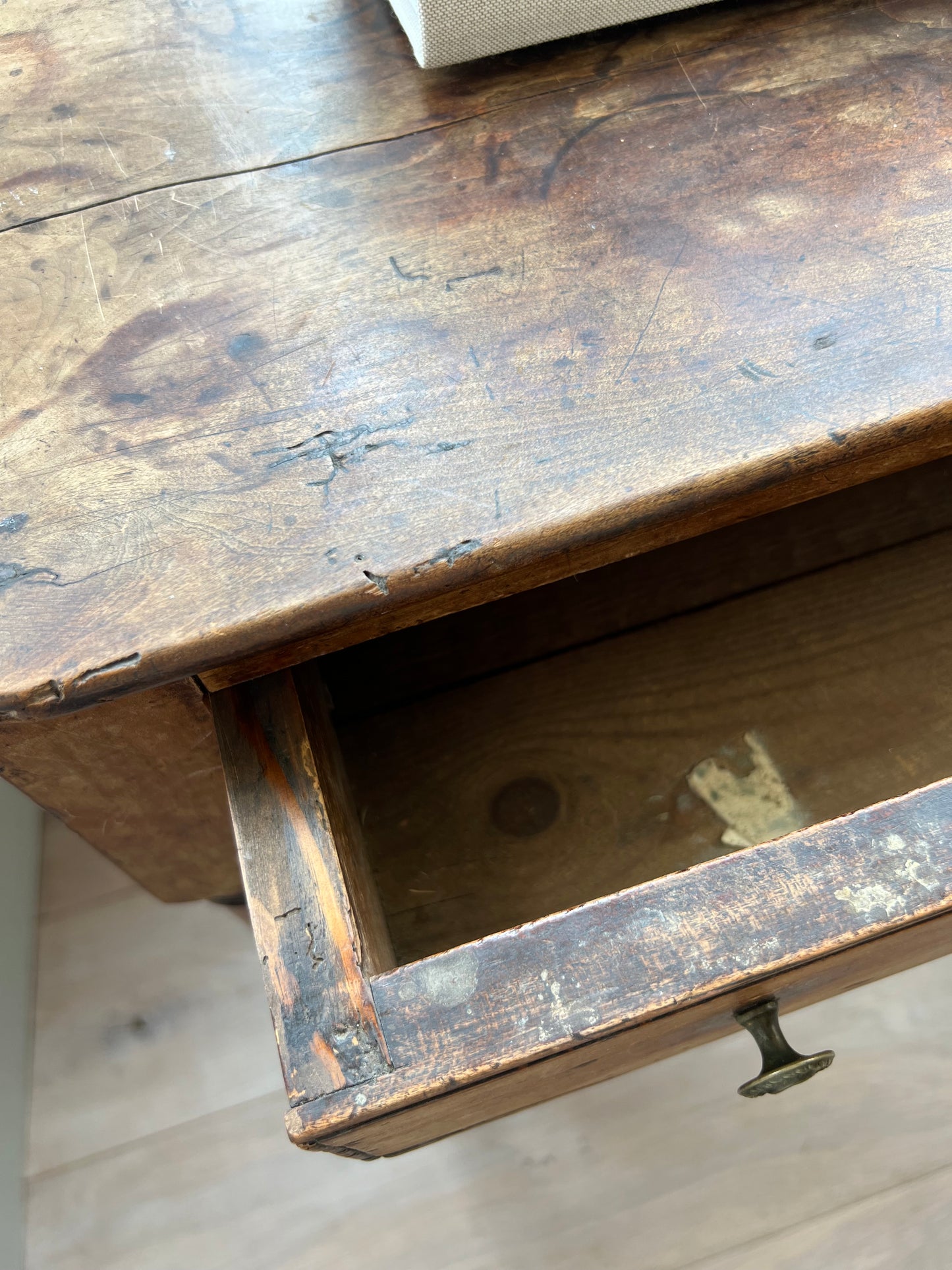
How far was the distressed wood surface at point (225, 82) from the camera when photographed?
537 millimetres

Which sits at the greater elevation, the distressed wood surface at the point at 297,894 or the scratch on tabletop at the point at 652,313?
the scratch on tabletop at the point at 652,313

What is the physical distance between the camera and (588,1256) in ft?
2.34

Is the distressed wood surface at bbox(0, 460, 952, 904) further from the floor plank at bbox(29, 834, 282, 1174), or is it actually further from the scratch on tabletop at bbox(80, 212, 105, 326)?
the scratch on tabletop at bbox(80, 212, 105, 326)

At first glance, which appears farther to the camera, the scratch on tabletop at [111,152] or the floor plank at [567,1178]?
the floor plank at [567,1178]

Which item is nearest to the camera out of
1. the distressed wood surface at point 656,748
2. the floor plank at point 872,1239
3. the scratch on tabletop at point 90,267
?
the scratch on tabletop at point 90,267

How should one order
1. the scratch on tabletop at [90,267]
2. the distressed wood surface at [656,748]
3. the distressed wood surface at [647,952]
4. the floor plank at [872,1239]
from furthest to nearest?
the floor plank at [872,1239]
the distressed wood surface at [656,748]
the scratch on tabletop at [90,267]
the distressed wood surface at [647,952]

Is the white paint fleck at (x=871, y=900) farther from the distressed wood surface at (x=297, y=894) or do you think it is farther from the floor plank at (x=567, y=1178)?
the floor plank at (x=567, y=1178)

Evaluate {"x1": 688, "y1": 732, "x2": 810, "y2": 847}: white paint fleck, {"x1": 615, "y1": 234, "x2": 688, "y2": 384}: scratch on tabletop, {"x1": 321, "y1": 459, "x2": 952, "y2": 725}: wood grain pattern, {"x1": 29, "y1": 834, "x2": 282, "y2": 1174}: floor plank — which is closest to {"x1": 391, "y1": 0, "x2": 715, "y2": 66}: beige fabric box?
{"x1": 615, "y1": 234, "x2": 688, "y2": 384}: scratch on tabletop

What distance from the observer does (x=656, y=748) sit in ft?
2.10

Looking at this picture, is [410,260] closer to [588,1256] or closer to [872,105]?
[872,105]

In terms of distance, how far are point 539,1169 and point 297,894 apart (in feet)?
1.54

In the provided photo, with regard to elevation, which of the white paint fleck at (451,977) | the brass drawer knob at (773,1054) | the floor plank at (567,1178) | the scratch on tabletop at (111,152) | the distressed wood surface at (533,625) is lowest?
the brass drawer knob at (773,1054)

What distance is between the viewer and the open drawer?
38 cm

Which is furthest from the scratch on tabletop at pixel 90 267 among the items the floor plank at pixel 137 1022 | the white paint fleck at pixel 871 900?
the floor plank at pixel 137 1022
